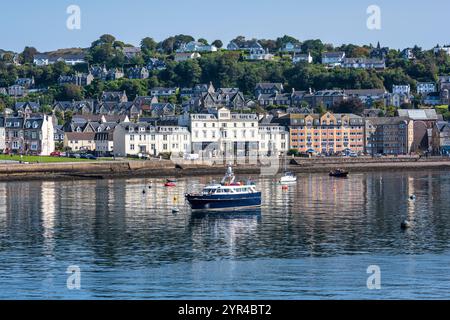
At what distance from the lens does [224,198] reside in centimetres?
5809

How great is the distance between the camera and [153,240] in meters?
44.5

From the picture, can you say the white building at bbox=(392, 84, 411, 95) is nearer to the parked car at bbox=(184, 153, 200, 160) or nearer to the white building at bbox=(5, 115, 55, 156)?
the parked car at bbox=(184, 153, 200, 160)

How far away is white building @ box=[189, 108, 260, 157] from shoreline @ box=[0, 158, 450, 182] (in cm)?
1029

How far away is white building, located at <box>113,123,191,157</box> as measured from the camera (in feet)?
363

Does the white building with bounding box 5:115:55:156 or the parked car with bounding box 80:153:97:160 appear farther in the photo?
the white building with bounding box 5:115:55:156

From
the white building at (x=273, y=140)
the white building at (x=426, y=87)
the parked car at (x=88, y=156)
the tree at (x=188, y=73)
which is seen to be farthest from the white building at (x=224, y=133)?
the tree at (x=188, y=73)

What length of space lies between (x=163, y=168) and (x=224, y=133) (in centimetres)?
1796

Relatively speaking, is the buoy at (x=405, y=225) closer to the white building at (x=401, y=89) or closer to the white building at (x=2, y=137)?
the white building at (x=2, y=137)

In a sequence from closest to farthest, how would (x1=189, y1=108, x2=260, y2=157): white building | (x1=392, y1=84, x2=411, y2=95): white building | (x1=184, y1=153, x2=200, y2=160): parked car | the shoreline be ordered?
1. the shoreline
2. (x1=184, y1=153, x2=200, y2=160): parked car
3. (x1=189, y1=108, x2=260, y2=157): white building
4. (x1=392, y1=84, x2=411, y2=95): white building

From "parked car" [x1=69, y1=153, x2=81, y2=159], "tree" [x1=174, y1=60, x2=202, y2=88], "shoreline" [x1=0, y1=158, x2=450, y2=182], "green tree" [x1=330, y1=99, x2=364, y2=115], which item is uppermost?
"tree" [x1=174, y1=60, x2=202, y2=88]

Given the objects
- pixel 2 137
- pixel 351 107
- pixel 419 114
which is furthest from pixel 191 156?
pixel 351 107

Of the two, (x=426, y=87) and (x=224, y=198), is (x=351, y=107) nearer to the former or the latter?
(x=426, y=87)

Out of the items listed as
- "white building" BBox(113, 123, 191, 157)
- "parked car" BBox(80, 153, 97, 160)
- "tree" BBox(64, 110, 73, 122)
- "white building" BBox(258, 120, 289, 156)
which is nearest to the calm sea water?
"parked car" BBox(80, 153, 97, 160)

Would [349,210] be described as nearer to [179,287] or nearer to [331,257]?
[331,257]
